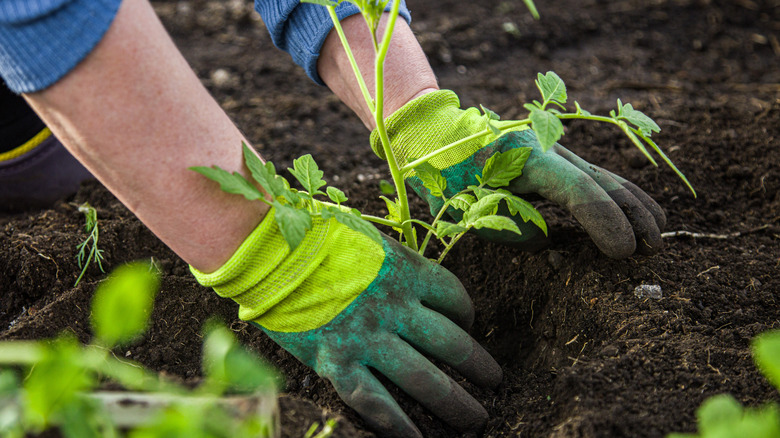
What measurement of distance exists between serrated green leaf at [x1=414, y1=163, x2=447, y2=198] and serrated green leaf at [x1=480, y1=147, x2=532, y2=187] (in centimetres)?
11

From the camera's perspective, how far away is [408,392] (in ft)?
4.49

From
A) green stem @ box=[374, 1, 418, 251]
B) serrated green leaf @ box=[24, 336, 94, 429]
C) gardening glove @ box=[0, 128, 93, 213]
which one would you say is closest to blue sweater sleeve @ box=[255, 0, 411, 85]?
green stem @ box=[374, 1, 418, 251]

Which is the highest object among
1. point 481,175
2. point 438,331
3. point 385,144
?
point 385,144

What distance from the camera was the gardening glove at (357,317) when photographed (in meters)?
1.34

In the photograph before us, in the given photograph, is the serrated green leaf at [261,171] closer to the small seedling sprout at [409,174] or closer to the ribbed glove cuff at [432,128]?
the small seedling sprout at [409,174]

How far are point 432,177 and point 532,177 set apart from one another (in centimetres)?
26

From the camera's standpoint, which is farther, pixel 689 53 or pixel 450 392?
pixel 689 53

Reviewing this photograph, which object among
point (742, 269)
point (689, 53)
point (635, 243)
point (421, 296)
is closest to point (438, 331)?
point (421, 296)

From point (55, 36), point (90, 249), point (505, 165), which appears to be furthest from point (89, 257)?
point (505, 165)

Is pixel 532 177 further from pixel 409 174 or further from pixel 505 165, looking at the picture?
pixel 409 174

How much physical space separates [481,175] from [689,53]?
2.18 metres

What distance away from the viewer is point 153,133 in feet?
3.88

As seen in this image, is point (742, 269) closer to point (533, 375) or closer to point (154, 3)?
point (533, 375)

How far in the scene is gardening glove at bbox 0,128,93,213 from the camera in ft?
6.96
